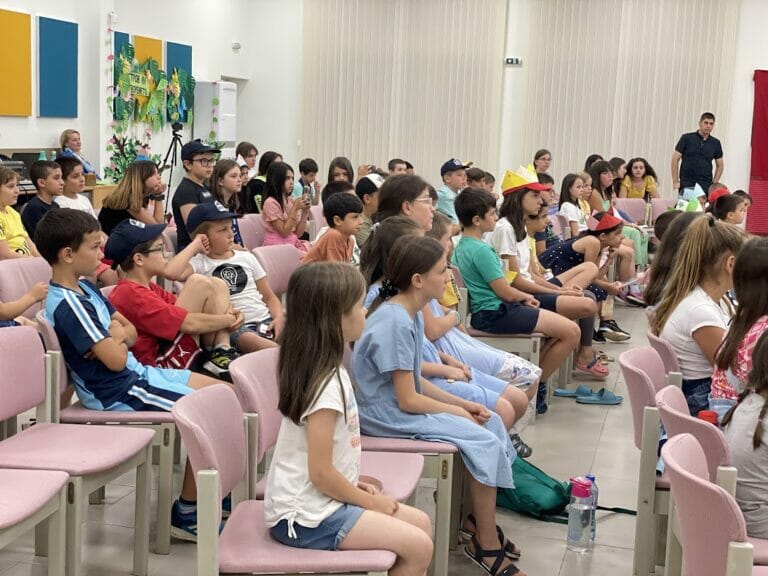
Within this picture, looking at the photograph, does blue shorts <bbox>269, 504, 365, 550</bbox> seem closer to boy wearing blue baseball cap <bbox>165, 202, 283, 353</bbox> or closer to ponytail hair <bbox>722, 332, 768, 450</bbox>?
ponytail hair <bbox>722, 332, 768, 450</bbox>

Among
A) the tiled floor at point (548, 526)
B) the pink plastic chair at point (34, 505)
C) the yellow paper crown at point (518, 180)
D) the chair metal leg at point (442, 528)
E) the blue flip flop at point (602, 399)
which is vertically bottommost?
the tiled floor at point (548, 526)

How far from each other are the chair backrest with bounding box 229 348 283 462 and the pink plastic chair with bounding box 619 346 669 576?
1091 mm

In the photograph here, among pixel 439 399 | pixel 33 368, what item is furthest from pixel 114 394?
pixel 439 399

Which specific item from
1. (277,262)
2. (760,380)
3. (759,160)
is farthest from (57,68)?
(759,160)

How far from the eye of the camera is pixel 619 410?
551 cm

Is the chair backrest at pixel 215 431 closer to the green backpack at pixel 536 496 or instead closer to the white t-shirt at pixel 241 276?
the green backpack at pixel 536 496

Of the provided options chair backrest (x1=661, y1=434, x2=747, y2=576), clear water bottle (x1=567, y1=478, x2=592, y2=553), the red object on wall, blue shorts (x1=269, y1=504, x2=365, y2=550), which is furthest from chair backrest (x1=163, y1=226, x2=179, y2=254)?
the red object on wall

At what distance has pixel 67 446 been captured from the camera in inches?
116

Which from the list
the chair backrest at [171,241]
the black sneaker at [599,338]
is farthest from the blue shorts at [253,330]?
the black sneaker at [599,338]

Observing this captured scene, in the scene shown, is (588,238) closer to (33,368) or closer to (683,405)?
(683,405)

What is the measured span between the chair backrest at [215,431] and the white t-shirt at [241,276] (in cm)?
194

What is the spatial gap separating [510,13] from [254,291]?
9111 millimetres

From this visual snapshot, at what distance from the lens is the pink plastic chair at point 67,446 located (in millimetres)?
2801

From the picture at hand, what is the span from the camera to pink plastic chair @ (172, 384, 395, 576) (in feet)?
7.20
